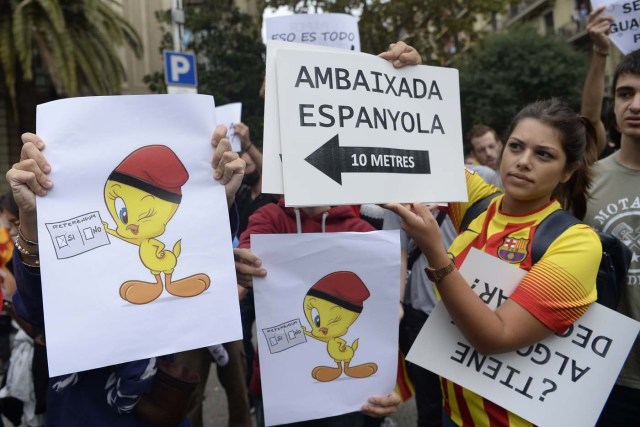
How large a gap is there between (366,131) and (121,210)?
742mm

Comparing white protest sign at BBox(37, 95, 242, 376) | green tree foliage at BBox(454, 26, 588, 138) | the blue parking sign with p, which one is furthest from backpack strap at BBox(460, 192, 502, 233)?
green tree foliage at BBox(454, 26, 588, 138)

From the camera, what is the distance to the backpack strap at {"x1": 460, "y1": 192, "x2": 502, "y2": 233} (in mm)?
2027

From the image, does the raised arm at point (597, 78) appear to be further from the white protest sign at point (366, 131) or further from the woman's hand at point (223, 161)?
the woman's hand at point (223, 161)

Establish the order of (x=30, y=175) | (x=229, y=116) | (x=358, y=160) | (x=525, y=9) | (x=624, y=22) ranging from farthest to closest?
(x=525, y=9)
(x=229, y=116)
(x=624, y=22)
(x=358, y=160)
(x=30, y=175)

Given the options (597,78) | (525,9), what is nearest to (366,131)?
(597,78)

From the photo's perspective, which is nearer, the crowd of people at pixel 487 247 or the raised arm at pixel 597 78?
the crowd of people at pixel 487 247

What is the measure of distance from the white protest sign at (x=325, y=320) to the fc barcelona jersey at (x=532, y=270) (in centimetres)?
27

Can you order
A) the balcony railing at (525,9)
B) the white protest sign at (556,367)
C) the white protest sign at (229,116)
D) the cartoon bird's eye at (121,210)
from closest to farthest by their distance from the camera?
the cartoon bird's eye at (121,210) → the white protest sign at (556,367) → the white protest sign at (229,116) → the balcony railing at (525,9)

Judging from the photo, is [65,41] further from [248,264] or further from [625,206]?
[625,206]

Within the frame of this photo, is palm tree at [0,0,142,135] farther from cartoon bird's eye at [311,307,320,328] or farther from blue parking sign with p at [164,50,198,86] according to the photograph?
cartoon bird's eye at [311,307,320,328]

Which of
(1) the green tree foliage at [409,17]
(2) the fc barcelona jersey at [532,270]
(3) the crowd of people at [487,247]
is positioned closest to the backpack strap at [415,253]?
(3) the crowd of people at [487,247]

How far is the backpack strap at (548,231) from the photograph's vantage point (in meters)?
1.62

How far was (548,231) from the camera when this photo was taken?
164 centimetres

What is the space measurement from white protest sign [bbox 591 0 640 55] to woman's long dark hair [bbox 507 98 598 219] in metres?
1.16
